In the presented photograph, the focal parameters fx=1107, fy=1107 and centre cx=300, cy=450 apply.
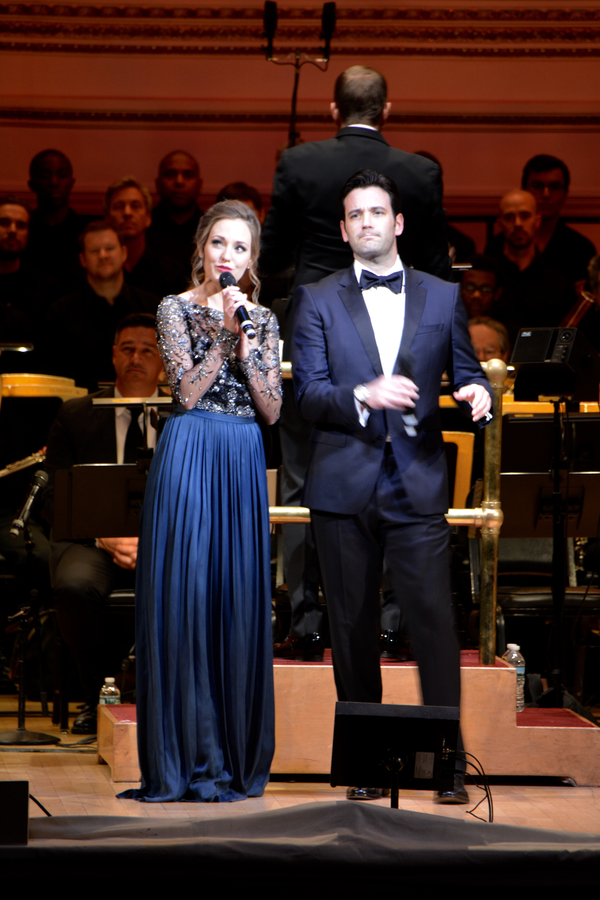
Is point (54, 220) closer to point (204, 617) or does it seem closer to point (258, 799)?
point (204, 617)

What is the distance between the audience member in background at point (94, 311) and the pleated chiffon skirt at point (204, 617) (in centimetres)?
274

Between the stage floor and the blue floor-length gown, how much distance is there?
0.10m

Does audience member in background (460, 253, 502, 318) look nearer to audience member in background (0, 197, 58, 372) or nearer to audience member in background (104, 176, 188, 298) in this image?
audience member in background (104, 176, 188, 298)

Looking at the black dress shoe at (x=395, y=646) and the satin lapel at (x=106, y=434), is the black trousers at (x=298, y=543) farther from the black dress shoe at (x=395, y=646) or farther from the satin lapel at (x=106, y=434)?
the satin lapel at (x=106, y=434)

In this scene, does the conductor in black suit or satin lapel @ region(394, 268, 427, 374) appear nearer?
satin lapel @ region(394, 268, 427, 374)

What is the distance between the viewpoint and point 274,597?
165 inches

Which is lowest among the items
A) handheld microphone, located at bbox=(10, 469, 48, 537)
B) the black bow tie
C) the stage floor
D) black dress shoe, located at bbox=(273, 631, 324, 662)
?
the stage floor

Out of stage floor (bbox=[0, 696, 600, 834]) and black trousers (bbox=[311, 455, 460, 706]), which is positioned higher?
black trousers (bbox=[311, 455, 460, 706])

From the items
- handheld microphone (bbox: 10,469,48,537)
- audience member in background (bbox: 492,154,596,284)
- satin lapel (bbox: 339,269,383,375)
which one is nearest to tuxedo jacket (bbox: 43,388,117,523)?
handheld microphone (bbox: 10,469,48,537)

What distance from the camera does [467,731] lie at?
10.6ft

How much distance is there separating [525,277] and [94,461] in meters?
3.00

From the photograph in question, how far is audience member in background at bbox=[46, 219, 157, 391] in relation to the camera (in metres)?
5.86

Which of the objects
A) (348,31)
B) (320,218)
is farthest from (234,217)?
(348,31)

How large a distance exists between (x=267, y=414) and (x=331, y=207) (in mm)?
647
